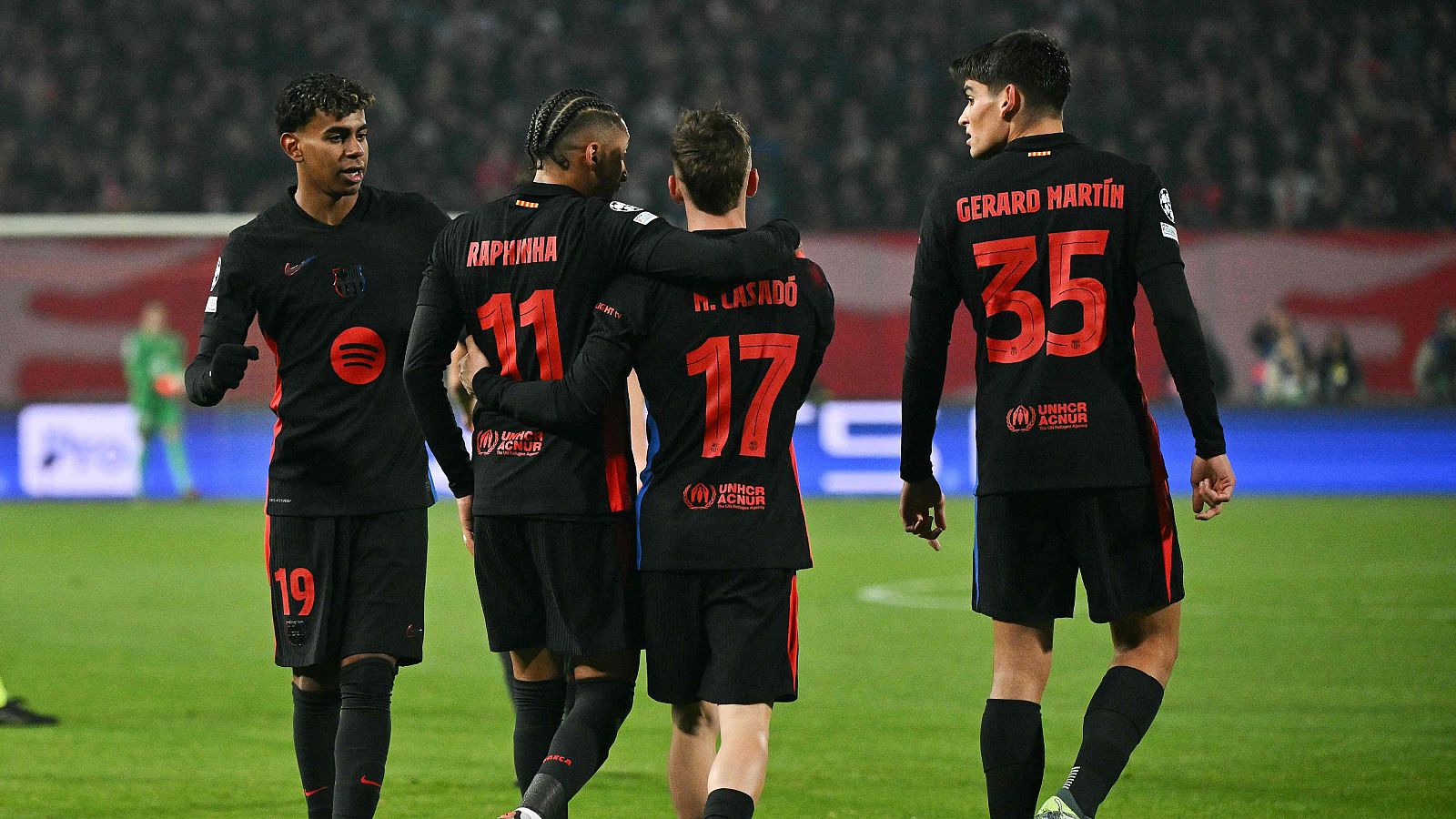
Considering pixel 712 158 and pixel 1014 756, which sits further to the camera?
pixel 1014 756

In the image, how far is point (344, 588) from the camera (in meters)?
4.77

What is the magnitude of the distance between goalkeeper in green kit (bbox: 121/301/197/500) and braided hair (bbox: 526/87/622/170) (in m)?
14.3

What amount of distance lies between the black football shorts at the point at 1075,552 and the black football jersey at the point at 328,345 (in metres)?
1.53

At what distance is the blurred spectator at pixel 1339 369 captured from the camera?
67.1 feet

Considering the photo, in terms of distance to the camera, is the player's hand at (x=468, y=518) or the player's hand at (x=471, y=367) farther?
the player's hand at (x=468, y=518)

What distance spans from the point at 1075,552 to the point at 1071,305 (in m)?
0.60

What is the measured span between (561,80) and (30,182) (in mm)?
6991

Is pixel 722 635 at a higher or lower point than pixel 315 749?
higher

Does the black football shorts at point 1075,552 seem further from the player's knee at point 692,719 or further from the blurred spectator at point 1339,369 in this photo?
the blurred spectator at point 1339,369

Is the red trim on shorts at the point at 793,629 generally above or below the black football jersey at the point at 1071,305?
below

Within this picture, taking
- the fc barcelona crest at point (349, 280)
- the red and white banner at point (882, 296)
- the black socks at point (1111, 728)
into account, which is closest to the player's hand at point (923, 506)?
the black socks at point (1111, 728)

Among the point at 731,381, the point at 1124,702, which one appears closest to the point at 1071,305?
the point at 731,381

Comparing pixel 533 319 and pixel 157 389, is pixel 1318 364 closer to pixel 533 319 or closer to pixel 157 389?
pixel 157 389

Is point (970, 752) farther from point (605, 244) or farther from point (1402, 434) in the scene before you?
point (1402, 434)
